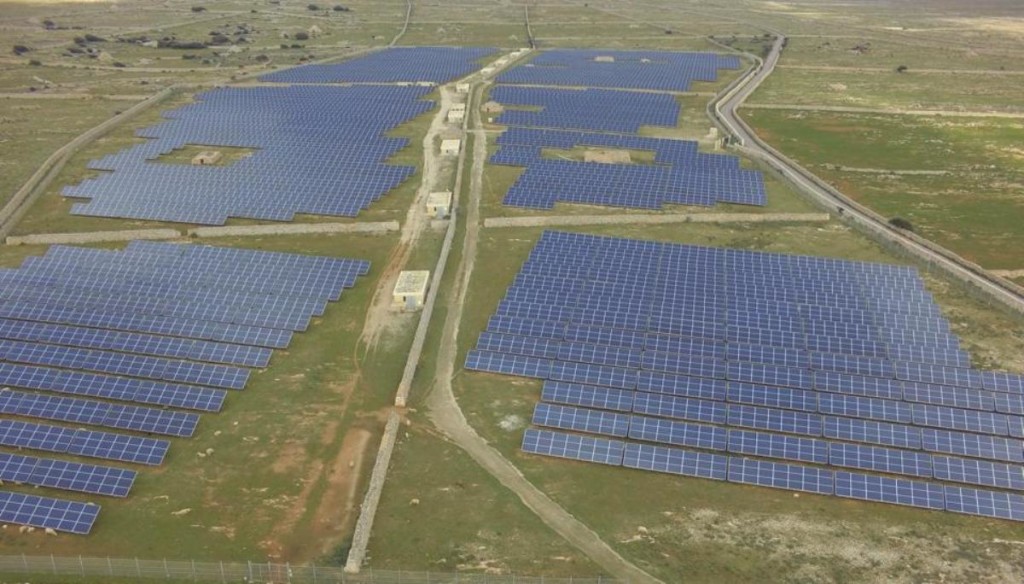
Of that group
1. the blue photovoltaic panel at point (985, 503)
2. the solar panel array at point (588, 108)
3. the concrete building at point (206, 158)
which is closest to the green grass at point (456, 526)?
the blue photovoltaic panel at point (985, 503)

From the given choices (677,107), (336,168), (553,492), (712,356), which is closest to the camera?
(553,492)

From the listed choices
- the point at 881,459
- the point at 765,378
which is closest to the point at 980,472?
the point at 881,459

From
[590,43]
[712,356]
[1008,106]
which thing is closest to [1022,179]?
[1008,106]

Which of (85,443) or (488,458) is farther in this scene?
(85,443)

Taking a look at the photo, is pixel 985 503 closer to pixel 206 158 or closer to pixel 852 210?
pixel 852 210

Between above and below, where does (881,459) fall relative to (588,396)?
above

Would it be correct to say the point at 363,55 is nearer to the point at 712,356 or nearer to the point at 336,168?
the point at 336,168

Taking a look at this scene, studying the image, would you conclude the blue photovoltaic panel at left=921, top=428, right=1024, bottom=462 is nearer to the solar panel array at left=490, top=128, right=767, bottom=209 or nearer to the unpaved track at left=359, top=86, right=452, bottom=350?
the unpaved track at left=359, top=86, right=452, bottom=350
